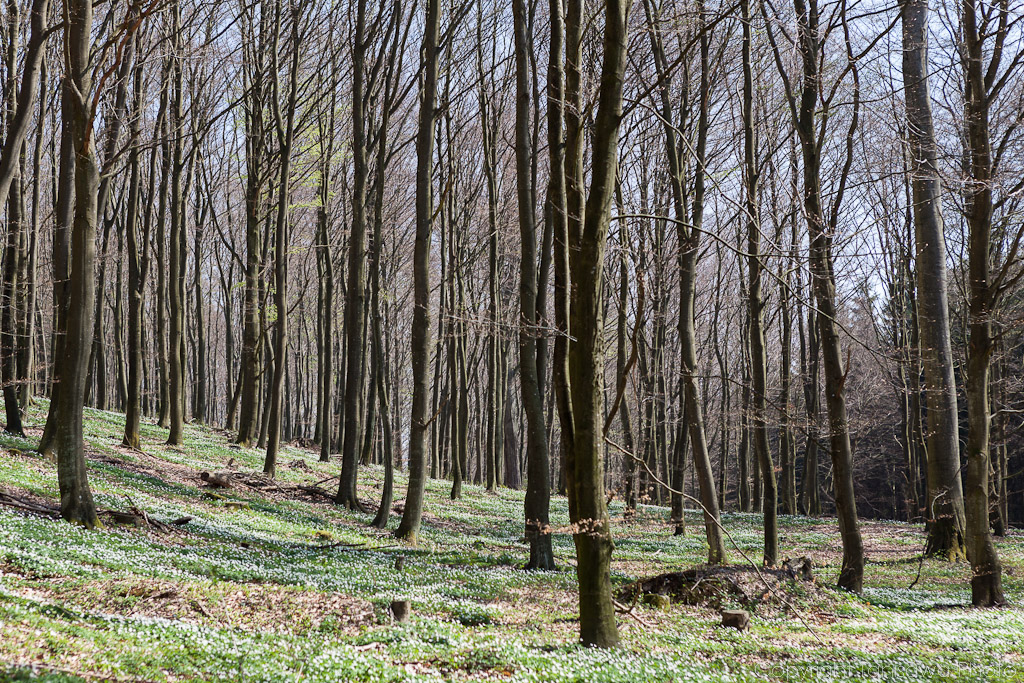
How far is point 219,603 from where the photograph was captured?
7.86m

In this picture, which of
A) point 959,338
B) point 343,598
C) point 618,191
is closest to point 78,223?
point 343,598

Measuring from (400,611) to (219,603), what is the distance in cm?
201

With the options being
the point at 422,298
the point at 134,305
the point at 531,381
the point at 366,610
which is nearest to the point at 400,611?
the point at 366,610

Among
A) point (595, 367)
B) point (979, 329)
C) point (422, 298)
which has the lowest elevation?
point (595, 367)

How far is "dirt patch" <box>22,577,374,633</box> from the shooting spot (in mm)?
7016

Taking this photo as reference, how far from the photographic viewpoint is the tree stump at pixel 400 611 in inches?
315

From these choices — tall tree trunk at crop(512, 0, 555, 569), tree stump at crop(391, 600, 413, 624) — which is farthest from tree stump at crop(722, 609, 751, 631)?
tree stump at crop(391, 600, 413, 624)

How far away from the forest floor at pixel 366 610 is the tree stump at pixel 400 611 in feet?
0.43

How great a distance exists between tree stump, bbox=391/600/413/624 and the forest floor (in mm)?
132

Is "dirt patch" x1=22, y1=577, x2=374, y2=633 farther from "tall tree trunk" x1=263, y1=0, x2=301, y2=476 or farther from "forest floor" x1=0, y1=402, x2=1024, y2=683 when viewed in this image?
"tall tree trunk" x1=263, y1=0, x2=301, y2=476

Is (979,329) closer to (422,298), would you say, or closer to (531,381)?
(531,381)

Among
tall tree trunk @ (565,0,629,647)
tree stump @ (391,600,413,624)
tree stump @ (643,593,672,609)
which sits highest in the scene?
tall tree trunk @ (565,0,629,647)

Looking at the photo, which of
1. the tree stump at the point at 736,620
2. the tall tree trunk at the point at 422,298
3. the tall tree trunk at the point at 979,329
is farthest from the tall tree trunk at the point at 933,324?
the tall tree trunk at the point at 422,298

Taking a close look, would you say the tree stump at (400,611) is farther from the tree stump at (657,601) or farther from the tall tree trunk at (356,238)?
the tall tree trunk at (356,238)
